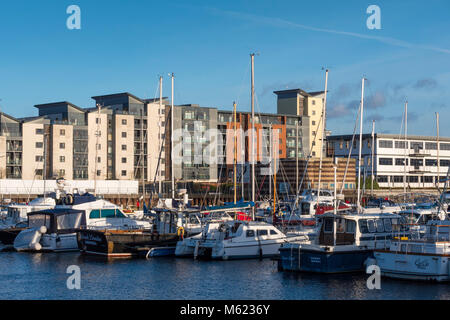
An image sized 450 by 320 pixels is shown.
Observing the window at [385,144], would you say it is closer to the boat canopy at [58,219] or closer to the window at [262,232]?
the boat canopy at [58,219]

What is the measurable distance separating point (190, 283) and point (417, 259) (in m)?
11.4

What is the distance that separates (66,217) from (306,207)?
24071mm

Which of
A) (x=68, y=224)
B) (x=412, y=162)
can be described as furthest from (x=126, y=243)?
(x=412, y=162)

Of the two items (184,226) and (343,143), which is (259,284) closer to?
(184,226)

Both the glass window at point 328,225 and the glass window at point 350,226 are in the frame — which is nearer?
the glass window at point 350,226

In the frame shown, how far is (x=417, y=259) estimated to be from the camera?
3219cm

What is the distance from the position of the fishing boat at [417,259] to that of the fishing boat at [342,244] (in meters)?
1.38

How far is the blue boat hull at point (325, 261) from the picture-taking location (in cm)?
3478

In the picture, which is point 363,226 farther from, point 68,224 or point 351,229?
point 68,224

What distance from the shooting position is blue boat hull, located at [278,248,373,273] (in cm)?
3478

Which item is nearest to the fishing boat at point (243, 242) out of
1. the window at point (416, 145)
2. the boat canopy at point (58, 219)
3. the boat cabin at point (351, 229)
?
the boat cabin at point (351, 229)

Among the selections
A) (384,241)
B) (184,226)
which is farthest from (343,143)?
(384,241)

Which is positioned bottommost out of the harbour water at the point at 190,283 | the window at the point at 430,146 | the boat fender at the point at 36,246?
the harbour water at the point at 190,283

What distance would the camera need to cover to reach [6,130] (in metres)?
116
